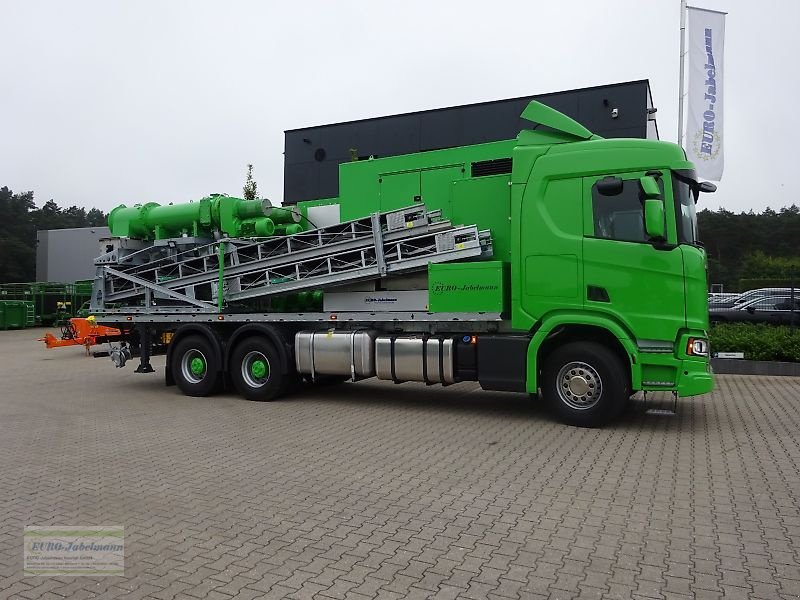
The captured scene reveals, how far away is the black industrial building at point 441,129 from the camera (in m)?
18.2

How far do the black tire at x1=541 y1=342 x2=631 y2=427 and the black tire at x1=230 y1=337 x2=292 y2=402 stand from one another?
422cm

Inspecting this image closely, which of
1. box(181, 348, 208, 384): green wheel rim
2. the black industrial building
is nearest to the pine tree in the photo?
the black industrial building

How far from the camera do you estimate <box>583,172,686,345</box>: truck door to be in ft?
23.6

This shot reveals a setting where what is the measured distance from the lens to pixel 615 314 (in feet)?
24.4

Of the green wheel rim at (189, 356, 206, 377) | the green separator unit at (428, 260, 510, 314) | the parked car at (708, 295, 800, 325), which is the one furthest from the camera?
the parked car at (708, 295, 800, 325)

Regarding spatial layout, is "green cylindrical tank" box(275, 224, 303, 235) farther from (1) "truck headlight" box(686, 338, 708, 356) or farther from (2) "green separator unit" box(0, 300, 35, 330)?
(2) "green separator unit" box(0, 300, 35, 330)

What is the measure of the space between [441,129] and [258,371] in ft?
42.6

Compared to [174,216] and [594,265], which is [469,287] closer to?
[594,265]

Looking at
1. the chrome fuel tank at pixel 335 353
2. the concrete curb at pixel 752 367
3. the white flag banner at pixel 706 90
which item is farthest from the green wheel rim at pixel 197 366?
the white flag banner at pixel 706 90

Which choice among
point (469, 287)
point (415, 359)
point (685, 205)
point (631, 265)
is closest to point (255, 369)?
point (415, 359)

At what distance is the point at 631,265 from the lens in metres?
7.34

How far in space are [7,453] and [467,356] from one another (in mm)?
5467

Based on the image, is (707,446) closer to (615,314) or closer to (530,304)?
(615,314)

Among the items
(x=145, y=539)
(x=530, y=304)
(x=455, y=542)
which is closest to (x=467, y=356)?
(x=530, y=304)
